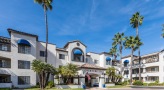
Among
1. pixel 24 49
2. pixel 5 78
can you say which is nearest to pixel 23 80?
pixel 5 78

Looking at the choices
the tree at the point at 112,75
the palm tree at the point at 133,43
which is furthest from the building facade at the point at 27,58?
the palm tree at the point at 133,43

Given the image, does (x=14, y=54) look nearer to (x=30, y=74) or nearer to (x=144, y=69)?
(x=30, y=74)

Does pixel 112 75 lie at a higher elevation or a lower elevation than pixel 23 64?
lower

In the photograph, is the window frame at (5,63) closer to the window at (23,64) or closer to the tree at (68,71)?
the window at (23,64)

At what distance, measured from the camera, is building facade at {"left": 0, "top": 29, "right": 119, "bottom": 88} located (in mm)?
40344

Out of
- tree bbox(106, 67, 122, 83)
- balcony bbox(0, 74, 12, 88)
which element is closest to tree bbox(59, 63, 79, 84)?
balcony bbox(0, 74, 12, 88)

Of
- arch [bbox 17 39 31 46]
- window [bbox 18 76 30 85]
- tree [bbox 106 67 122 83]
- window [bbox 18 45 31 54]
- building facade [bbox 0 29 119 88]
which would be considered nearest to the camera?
building facade [bbox 0 29 119 88]

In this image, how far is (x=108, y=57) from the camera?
66250 millimetres

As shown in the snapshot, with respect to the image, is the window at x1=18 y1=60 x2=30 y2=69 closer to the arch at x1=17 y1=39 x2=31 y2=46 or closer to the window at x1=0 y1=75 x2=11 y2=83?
the window at x1=0 y1=75 x2=11 y2=83

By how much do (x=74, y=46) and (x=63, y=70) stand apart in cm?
1467

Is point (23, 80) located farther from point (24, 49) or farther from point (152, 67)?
point (152, 67)

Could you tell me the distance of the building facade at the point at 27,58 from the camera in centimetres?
4034

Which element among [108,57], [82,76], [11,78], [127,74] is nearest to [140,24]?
[108,57]

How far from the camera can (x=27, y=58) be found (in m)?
44.3
